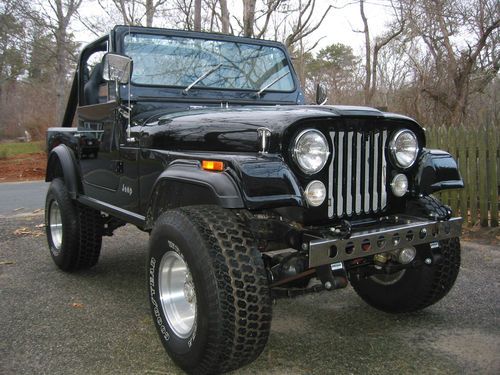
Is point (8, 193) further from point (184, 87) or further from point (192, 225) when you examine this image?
point (192, 225)

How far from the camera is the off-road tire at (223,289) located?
7.58ft

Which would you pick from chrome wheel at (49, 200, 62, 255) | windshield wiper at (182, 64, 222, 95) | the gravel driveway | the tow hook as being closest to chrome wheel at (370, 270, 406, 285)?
the gravel driveway

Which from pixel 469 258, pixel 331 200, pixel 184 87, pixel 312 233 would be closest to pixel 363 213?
pixel 331 200

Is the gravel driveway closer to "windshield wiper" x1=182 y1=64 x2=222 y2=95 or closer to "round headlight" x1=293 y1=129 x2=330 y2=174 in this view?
"round headlight" x1=293 y1=129 x2=330 y2=174

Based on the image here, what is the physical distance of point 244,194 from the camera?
232cm

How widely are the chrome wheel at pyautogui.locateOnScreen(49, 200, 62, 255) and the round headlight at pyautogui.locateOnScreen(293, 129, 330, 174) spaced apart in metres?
3.30

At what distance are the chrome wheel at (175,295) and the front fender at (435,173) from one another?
1.50m

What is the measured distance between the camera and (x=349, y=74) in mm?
27922

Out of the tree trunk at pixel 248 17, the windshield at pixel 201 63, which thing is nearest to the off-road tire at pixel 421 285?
the windshield at pixel 201 63

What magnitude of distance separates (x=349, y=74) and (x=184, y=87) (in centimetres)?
2557

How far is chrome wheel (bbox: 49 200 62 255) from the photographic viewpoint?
499 centimetres

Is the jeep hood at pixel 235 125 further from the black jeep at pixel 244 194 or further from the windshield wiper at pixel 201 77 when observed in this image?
the windshield wiper at pixel 201 77

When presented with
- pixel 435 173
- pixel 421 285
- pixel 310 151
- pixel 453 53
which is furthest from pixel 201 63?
pixel 453 53

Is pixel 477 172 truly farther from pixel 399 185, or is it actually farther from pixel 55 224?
pixel 55 224
